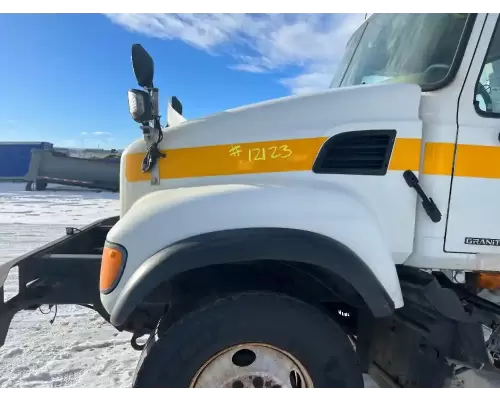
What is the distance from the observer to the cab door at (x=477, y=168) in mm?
1953

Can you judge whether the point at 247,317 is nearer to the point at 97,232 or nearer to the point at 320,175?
the point at 320,175

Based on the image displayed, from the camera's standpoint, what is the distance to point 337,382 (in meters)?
1.84

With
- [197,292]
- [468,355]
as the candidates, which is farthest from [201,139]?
[468,355]

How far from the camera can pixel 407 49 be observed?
2.27m

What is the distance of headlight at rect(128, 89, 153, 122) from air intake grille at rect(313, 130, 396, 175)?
0.94m

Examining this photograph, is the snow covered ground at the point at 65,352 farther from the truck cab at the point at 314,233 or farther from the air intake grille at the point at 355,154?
the air intake grille at the point at 355,154

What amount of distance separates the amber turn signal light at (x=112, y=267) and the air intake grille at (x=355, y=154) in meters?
1.07

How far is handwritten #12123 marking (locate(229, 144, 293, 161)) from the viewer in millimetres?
1996

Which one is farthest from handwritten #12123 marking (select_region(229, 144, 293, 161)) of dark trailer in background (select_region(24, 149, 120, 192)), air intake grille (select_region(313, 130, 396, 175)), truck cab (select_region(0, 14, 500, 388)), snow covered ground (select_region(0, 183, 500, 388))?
dark trailer in background (select_region(24, 149, 120, 192))

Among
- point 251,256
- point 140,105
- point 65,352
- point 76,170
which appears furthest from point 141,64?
point 76,170

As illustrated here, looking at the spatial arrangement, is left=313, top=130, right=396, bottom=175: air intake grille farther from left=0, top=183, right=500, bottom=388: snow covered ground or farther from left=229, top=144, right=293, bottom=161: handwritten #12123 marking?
left=0, top=183, right=500, bottom=388: snow covered ground

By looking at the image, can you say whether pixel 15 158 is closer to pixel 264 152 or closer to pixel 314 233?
pixel 264 152

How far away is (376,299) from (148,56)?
1.71m

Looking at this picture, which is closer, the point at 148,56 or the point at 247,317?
the point at 247,317
